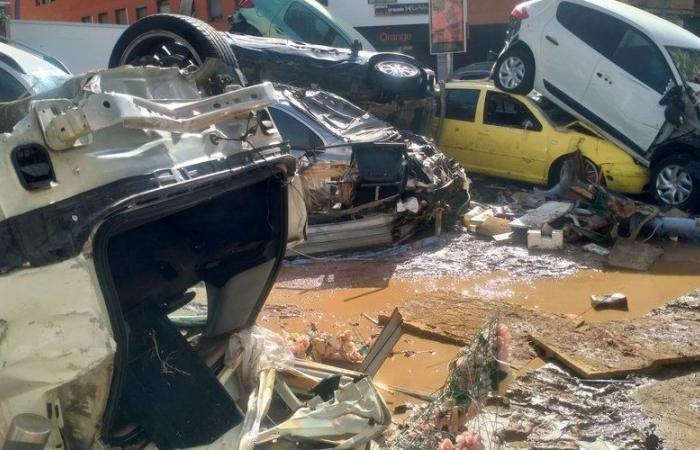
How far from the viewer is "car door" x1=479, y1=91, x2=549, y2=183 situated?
459 inches

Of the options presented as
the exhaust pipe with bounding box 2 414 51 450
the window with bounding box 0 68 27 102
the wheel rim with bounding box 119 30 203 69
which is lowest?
the exhaust pipe with bounding box 2 414 51 450

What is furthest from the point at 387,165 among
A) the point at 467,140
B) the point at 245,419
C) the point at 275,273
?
the point at 245,419

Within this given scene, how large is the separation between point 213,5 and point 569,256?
992 inches

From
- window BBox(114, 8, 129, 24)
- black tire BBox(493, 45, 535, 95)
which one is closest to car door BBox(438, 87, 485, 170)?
black tire BBox(493, 45, 535, 95)

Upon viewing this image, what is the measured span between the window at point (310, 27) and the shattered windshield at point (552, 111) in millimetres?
4480

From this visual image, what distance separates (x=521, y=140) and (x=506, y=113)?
23.0 inches

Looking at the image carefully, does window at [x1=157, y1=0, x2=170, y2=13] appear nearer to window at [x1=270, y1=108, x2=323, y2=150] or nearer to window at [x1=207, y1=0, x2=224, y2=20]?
window at [x1=207, y1=0, x2=224, y2=20]

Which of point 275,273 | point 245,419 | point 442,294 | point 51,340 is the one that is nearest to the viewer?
point 51,340

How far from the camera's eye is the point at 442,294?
7051 millimetres

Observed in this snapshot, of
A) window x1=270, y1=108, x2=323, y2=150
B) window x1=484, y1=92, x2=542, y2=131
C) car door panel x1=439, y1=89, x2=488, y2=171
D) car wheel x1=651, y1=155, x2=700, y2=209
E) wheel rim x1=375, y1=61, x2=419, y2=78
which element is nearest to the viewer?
window x1=270, y1=108, x2=323, y2=150

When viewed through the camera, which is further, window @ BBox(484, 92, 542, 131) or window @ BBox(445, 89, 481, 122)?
window @ BBox(445, 89, 481, 122)

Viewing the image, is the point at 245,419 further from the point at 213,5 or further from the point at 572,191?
the point at 213,5

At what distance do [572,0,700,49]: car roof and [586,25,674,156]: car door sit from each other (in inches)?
4.0

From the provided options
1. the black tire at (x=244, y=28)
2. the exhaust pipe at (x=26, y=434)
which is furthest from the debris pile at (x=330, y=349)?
the black tire at (x=244, y=28)
